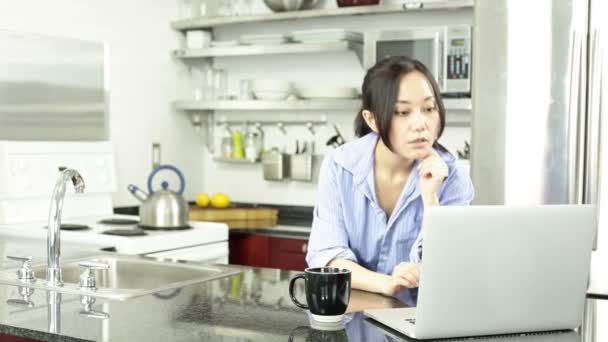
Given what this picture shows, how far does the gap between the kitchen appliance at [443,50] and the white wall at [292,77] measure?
419mm

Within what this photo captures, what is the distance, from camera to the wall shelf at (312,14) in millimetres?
4117

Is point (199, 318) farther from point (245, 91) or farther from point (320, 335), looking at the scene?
point (245, 91)

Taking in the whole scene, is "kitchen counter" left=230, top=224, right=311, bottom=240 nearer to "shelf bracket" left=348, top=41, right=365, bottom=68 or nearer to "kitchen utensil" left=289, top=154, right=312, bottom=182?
"kitchen utensil" left=289, top=154, right=312, bottom=182

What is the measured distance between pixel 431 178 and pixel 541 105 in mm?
1319

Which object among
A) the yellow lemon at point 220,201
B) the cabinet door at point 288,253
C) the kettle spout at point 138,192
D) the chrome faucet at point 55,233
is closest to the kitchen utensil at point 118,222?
the kettle spout at point 138,192

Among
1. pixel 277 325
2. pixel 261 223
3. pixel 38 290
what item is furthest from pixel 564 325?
pixel 261 223

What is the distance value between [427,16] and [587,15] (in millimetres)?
1408

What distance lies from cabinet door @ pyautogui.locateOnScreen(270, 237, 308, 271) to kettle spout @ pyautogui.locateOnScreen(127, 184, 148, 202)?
0.66m

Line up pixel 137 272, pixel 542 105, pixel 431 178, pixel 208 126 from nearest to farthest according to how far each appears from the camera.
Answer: pixel 431 178 < pixel 137 272 < pixel 542 105 < pixel 208 126

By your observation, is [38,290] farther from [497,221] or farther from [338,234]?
[497,221]

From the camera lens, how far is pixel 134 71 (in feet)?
15.1

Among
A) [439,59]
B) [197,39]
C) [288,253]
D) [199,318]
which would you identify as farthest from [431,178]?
[197,39]

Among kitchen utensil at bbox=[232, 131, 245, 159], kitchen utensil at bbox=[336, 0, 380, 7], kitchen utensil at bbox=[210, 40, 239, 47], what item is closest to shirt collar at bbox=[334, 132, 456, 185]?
kitchen utensil at bbox=[336, 0, 380, 7]

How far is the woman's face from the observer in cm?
202
